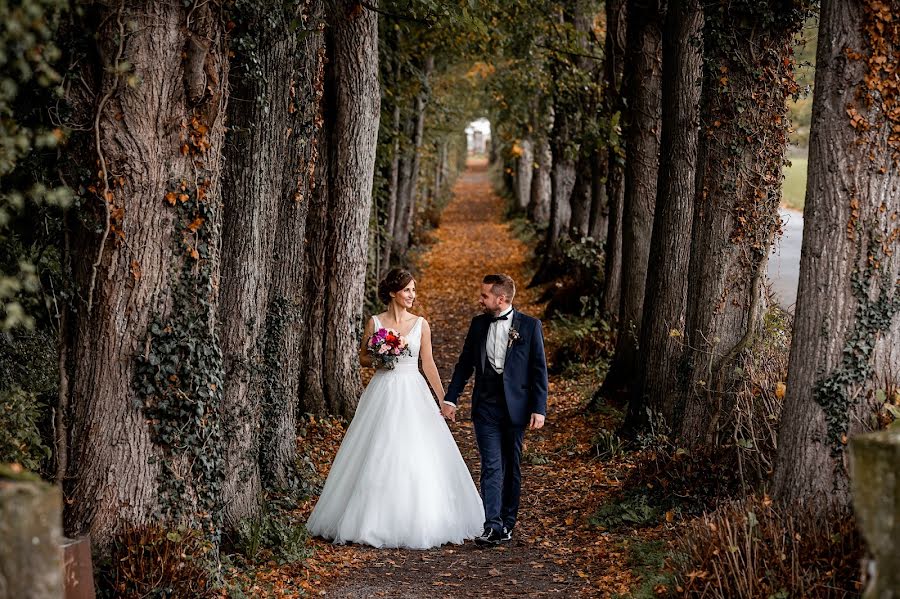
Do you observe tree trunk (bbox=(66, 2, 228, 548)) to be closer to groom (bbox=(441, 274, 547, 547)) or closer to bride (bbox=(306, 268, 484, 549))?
bride (bbox=(306, 268, 484, 549))

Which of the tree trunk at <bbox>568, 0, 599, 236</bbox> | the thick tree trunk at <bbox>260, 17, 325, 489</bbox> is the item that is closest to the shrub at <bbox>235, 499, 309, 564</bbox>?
the thick tree trunk at <bbox>260, 17, 325, 489</bbox>

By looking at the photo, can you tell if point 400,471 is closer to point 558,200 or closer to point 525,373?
point 525,373

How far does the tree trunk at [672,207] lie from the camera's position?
1112 centimetres

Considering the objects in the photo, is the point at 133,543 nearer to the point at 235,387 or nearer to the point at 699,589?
the point at 235,387

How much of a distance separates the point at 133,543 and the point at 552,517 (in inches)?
180

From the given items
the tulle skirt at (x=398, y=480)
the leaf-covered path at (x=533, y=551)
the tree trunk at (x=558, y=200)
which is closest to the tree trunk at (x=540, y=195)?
the tree trunk at (x=558, y=200)

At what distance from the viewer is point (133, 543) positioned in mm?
6234

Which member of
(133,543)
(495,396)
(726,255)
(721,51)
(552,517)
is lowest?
(552,517)

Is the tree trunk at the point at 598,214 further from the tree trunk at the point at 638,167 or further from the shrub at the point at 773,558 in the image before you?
the shrub at the point at 773,558

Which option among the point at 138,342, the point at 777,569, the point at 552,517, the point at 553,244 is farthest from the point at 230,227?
the point at 553,244

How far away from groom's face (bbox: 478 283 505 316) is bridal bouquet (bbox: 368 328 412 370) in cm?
93

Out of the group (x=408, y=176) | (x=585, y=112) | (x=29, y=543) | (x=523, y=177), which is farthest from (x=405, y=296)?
(x=523, y=177)

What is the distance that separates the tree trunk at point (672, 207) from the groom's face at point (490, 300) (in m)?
3.23

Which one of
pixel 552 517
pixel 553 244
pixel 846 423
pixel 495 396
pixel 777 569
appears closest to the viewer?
pixel 777 569
